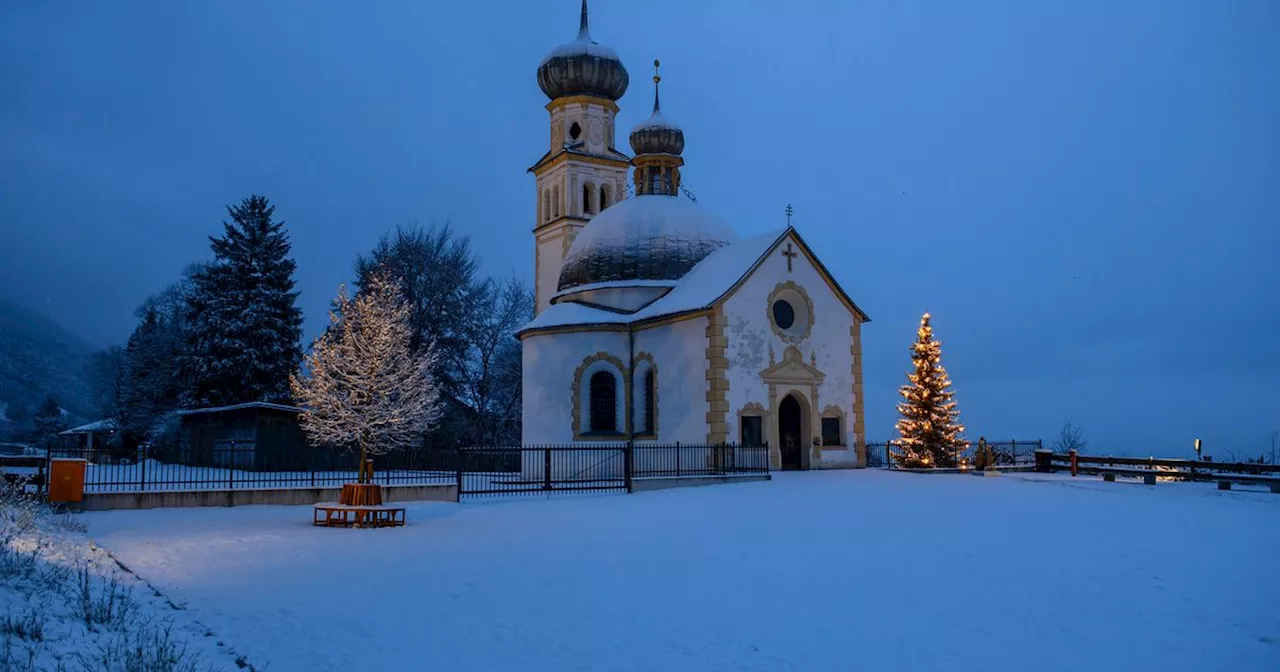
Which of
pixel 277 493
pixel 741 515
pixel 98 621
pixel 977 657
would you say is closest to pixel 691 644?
pixel 977 657

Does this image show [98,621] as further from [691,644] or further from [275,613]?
[691,644]

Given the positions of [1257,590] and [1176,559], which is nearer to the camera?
[1257,590]

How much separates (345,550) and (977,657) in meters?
9.45

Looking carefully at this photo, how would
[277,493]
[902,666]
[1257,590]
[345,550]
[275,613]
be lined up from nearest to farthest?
[902,666], [275,613], [1257,590], [345,550], [277,493]

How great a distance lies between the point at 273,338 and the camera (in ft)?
134

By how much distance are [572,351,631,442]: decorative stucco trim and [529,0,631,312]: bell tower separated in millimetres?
12988

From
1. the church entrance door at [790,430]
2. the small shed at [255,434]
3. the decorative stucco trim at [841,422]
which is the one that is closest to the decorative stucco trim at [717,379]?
the church entrance door at [790,430]

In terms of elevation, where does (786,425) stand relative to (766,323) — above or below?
below

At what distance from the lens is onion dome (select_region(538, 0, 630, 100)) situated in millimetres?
46438

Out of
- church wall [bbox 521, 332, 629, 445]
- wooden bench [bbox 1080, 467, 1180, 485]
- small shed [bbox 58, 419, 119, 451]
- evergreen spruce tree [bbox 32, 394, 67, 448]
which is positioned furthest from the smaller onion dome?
→ evergreen spruce tree [bbox 32, 394, 67, 448]

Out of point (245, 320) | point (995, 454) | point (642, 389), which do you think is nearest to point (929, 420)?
point (995, 454)

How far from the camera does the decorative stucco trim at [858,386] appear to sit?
31.0 metres

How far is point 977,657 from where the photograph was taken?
7.63 m

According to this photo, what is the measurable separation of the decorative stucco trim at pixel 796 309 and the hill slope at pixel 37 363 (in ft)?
318
